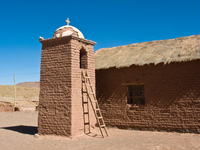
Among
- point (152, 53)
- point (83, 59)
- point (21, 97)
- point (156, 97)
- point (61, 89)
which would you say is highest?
point (152, 53)

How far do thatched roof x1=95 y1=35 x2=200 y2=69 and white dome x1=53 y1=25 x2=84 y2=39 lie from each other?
6.90 ft

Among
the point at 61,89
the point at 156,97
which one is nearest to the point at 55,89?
the point at 61,89

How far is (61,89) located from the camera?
837cm

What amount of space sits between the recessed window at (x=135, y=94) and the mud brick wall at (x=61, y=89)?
263 cm

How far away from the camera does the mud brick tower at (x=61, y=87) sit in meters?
8.12

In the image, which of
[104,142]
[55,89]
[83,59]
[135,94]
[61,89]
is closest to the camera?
[104,142]

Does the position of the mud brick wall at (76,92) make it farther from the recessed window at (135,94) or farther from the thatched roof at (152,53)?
the recessed window at (135,94)

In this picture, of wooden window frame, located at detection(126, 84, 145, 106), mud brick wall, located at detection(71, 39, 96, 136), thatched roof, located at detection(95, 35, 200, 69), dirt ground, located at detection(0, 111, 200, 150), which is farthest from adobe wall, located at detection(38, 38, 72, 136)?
wooden window frame, located at detection(126, 84, 145, 106)

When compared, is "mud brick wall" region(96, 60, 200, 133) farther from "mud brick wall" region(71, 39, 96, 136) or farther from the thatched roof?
"mud brick wall" region(71, 39, 96, 136)

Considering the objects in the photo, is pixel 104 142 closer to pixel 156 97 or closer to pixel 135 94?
pixel 156 97

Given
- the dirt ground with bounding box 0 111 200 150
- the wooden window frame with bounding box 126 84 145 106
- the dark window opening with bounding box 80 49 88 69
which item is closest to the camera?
the dirt ground with bounding box 0 111 200 150

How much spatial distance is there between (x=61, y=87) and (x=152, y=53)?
15.5 feet

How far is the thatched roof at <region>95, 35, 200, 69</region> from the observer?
9102mm

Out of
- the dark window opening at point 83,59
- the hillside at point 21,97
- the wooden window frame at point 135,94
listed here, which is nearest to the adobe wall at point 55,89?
the dark window opening at point 83,59
